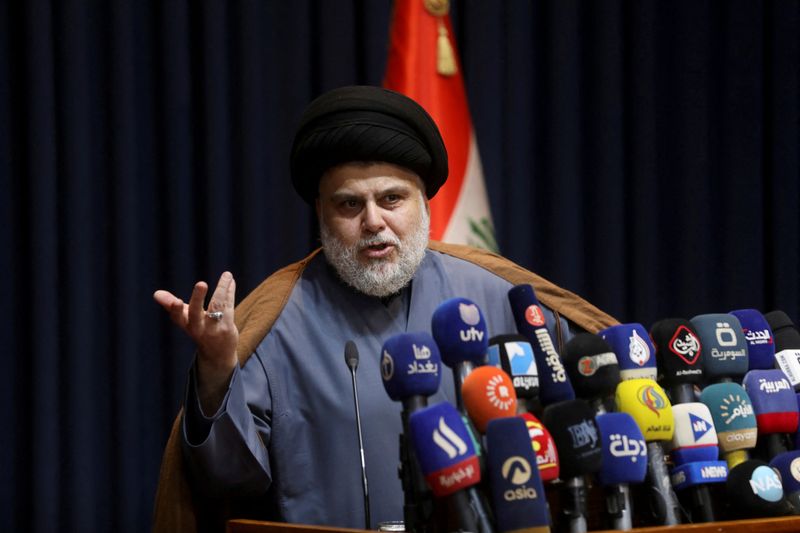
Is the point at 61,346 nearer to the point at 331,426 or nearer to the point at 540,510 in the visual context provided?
the point at 331,426

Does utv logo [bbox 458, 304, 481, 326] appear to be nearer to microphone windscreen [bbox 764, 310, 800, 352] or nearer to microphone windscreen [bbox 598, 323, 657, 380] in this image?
microphone windscreen [bbox 598, 323, 657, 380]

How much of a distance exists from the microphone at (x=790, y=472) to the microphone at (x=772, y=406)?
5 centimetres

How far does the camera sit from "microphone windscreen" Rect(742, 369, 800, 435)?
1.42m

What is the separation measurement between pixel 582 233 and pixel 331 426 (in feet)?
5.46

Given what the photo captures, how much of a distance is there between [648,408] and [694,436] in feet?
0.30

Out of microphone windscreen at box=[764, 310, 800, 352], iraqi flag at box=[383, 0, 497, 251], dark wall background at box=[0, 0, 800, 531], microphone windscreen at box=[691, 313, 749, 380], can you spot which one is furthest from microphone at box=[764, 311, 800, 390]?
dark wall background at box=[0, 0, 800, 531]

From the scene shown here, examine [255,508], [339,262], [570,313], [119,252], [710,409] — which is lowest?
[255,508]

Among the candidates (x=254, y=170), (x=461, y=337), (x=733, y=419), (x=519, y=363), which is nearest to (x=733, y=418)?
(x=733, y=419)

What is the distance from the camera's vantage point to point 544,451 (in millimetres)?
1191

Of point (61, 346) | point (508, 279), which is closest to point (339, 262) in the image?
point (508, 279)

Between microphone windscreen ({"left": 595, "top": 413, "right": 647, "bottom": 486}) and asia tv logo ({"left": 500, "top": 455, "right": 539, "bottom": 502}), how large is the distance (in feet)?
0.56

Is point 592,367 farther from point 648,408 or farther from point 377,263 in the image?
point 377,263

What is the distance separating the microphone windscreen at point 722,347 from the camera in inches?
57.3

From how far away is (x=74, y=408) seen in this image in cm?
264
